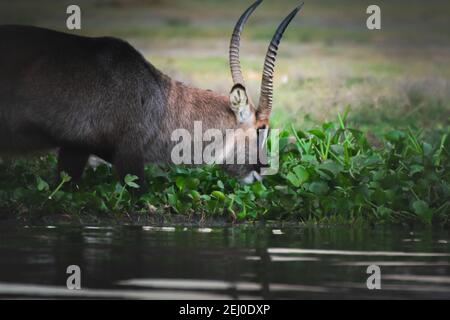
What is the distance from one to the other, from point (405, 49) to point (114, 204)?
15.2 m

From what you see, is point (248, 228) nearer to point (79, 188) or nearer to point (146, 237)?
point (146, 237)

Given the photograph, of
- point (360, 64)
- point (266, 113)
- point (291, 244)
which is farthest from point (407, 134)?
point (360, 64)

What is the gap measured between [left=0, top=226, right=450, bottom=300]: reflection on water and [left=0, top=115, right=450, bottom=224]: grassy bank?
289 mm

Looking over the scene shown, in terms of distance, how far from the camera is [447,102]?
582 inches

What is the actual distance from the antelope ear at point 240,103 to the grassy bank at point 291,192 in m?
0.51

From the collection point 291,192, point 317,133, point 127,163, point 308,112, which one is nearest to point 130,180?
point 127,163

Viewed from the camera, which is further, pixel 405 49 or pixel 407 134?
pixel 405 49

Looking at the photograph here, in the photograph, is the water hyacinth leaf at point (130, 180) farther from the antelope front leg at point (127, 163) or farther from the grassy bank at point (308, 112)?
the antelope front leg at point (127, 163)

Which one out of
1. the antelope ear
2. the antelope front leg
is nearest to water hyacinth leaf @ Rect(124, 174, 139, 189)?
the antelope front leg

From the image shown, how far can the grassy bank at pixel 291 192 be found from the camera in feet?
27.2

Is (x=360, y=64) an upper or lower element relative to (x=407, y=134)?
upper

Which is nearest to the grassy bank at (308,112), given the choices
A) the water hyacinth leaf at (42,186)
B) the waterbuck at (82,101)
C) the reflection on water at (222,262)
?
the water hyacinth leaf at (42,186)

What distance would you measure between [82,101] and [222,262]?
258 centimetres

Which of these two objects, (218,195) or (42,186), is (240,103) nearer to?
(218,195)
